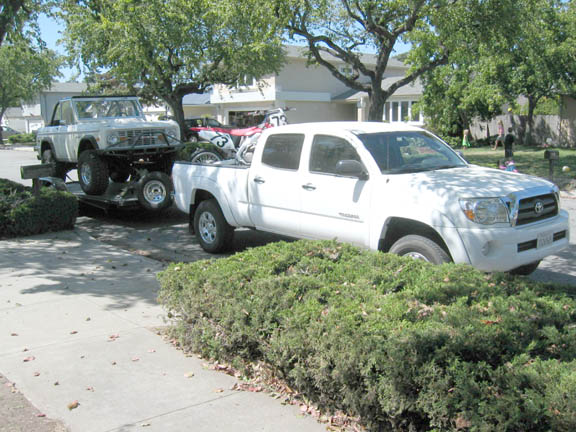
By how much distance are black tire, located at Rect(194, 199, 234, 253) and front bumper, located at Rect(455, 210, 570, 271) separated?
3.94 meters

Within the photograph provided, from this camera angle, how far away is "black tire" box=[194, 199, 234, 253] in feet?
28.5

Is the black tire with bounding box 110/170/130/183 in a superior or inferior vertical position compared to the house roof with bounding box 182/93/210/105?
inferior

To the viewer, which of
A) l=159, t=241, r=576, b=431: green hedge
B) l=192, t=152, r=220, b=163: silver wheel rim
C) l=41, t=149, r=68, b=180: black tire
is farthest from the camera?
l=41, t=149, r=68, b=180: black tire

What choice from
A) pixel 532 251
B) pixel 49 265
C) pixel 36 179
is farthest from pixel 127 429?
pixel 36 179

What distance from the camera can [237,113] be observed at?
45.7 meters

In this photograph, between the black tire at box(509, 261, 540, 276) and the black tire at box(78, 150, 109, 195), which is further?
the black tire at box(78, 150, 109, 195)

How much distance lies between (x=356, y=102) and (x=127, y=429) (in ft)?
133

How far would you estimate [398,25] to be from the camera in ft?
64.3

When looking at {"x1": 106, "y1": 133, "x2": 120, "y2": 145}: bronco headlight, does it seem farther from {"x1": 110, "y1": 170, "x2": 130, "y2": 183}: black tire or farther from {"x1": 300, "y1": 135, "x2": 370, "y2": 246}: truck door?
{"x1": 300, "y1": 135, "x2": 370, "y2": 246}: truck door

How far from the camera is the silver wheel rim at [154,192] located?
11.3m

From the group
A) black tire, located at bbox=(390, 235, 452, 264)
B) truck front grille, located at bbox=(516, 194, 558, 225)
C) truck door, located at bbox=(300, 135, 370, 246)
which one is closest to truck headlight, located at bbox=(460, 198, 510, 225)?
truck front grille, located at bbox=(516, 194, 558, 225)

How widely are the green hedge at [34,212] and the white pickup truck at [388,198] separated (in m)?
3.48

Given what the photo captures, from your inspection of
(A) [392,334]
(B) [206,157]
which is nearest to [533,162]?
(B) [206,157]

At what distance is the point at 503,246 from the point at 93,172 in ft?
28.3
